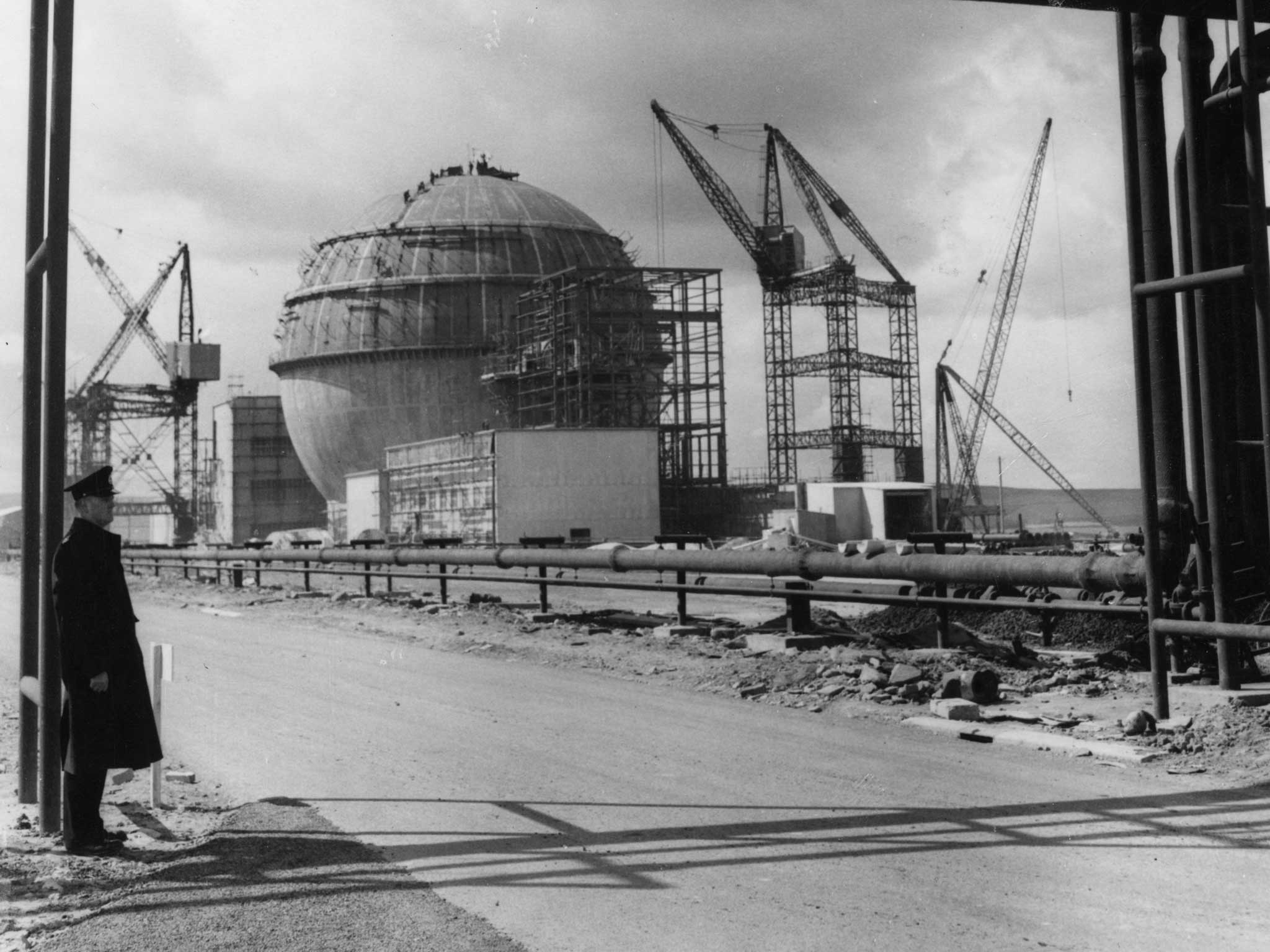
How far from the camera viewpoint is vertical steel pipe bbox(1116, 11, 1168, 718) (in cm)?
748

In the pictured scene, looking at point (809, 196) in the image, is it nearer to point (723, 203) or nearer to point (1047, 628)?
point (723, 203)

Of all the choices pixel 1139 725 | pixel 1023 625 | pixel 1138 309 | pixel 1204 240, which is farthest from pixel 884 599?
pixel 1023 625

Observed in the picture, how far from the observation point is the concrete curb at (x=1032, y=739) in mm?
6551

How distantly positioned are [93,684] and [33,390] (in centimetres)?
158

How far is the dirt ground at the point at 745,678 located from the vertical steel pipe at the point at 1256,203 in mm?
1594

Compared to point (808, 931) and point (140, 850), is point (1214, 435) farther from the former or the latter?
point (140, 850)

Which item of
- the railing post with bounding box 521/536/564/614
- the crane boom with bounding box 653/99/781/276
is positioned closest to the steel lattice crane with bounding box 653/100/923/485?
the crane boom with bounding box 653/99/781/276

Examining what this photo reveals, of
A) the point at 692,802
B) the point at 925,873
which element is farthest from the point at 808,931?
the point at 692,802

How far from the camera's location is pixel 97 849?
5215 mm

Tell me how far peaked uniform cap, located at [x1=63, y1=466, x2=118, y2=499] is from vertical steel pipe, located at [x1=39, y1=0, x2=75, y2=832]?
0.08m

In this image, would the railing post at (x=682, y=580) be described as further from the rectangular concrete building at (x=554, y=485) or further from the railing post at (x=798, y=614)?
the rectangular concrete building at (x=554, y=485)

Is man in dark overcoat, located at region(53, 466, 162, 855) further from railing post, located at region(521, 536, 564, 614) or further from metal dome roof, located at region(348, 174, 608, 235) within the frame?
metal dome roof, located at region(348, 174, 608, 235)

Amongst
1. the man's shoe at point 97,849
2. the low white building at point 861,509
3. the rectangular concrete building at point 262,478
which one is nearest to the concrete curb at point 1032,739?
the man's shoe at point 97,849

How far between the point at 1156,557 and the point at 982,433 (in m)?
83.8
